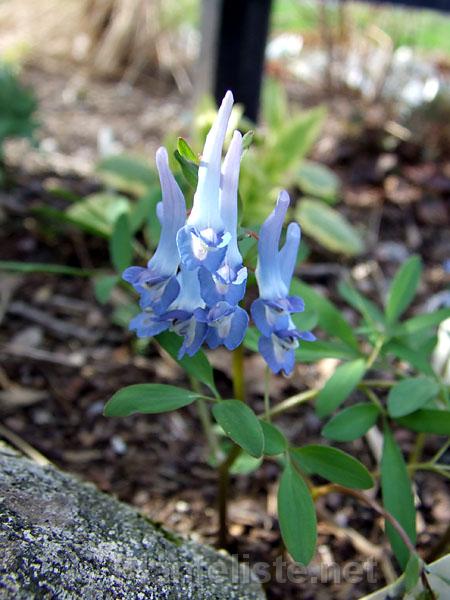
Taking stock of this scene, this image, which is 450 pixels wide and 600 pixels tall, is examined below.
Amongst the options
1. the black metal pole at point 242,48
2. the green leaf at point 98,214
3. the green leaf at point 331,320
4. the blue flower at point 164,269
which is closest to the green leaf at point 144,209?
the green leaf at point 98,214

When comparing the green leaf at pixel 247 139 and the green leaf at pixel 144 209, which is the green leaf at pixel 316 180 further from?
the green leaf at pixel 247 139

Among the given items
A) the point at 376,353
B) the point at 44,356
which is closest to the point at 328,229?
the point at 44,356

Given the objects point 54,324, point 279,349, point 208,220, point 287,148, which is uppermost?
point 208,220

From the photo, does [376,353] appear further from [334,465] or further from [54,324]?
[54,324]

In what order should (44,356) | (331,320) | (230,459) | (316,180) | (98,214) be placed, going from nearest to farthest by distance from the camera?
(230,459) < (331,320) < (44,356) < (98,214) < (316,180)

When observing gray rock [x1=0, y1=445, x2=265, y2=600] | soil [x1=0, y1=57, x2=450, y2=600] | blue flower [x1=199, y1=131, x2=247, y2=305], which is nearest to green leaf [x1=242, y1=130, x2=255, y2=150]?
blue flower [x1=199, y1=131, x2=247, y2=305]

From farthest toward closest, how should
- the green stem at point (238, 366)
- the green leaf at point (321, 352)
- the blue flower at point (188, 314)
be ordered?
the green leaf at point (321, 352) → the green stem at point (238, 366) → the blue flower at point (188, 314)
